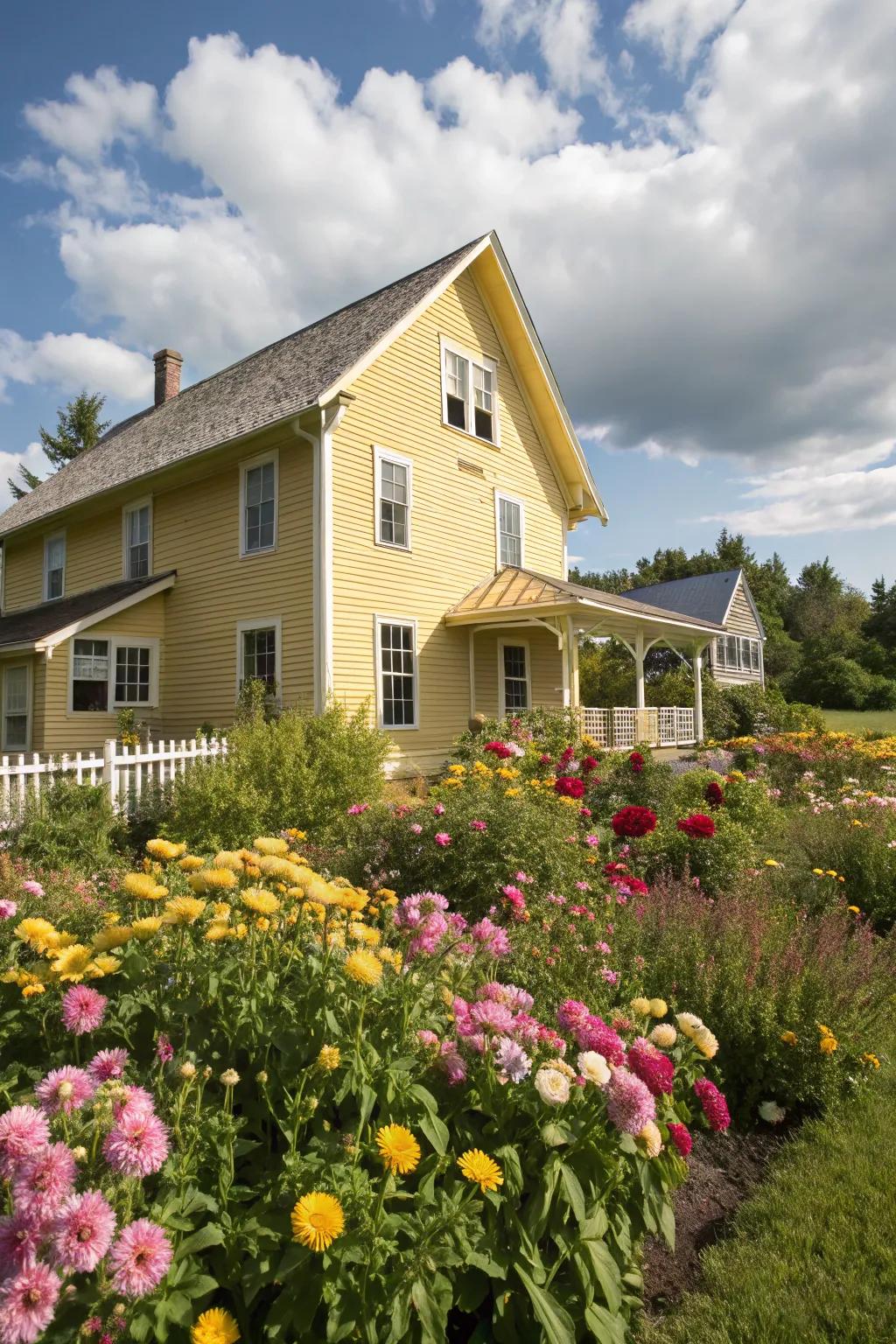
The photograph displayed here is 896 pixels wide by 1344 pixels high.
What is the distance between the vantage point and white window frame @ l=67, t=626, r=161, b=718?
13406 mm

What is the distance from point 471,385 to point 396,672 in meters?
6.44

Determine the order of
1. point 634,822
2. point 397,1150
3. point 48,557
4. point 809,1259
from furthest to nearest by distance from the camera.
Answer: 1. point 48,557
2. point 634,822
3. point 809,1259
4. point 397,1150

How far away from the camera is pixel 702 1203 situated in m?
2.83

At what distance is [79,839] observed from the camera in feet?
25.0

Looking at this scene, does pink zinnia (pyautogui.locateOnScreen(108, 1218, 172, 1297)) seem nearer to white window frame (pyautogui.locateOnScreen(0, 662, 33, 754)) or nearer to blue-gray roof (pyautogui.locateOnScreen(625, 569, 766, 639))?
white window frame (pyautogui.locateOnScreen(0, 662, 33, 754))

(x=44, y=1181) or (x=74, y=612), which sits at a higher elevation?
(x=74, y=612)

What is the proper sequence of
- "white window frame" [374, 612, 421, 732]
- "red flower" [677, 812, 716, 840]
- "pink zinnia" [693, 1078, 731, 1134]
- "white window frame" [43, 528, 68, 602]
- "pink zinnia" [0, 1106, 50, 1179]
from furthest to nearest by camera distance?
"white window frame" [43, 528, 68, 602] < "white window frame" [374, 612, 421, 732] < "red flower" [677, 812, 716, 840] < "pink zinnia" [693, 1078, 731, 1134] < "pink zinnia" [0, 1106, 50, 1179]

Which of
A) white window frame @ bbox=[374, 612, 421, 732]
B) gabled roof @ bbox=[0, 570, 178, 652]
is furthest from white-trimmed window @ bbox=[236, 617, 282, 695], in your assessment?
gabled roof @ bbox=[0, 570, 178, 652]

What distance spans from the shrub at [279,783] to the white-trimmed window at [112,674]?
523cm

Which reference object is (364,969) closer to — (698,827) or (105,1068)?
(105,1068)

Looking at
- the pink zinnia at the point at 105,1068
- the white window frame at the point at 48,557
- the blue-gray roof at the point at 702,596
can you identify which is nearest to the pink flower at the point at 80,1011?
the pink zinnia at the point at 105,1068

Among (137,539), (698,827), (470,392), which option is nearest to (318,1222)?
(698,827)

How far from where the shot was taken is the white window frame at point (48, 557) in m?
17.5

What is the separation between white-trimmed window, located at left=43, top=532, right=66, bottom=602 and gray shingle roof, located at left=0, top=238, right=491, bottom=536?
0.72 metres
